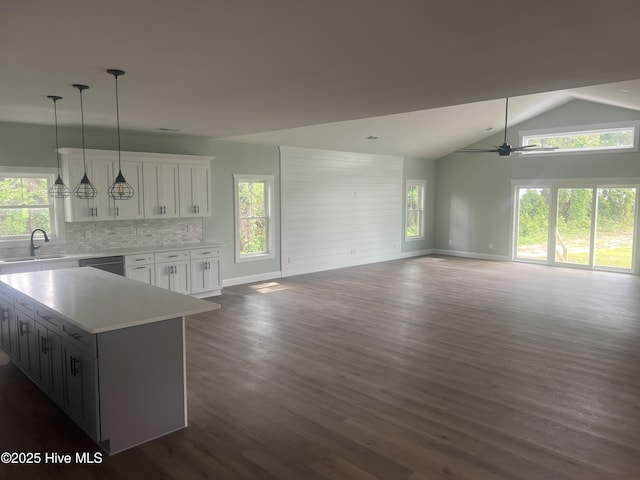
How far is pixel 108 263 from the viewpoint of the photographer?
6.22m

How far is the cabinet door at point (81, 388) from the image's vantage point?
2.91 metres

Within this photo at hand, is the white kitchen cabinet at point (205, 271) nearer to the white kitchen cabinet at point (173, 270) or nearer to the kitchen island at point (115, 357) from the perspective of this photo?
the white kitchen cabinet at point (173, 270)

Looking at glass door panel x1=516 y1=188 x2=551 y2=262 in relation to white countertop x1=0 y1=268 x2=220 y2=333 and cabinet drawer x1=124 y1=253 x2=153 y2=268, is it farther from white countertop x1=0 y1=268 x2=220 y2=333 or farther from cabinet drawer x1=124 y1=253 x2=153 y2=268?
white countertop x1=0 y1=268 x2=220 y2=333

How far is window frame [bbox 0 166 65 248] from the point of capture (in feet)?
19.3

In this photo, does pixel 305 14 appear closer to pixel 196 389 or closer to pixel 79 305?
pixel 79 305

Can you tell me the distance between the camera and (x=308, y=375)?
4.25 metres

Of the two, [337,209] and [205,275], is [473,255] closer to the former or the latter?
[337,209]

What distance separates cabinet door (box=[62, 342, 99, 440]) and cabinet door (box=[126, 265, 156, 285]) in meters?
3.22

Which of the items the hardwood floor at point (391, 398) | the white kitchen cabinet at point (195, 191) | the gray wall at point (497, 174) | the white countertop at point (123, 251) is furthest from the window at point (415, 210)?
the white countertop at point (123, 251)

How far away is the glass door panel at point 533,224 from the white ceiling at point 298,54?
7067mm

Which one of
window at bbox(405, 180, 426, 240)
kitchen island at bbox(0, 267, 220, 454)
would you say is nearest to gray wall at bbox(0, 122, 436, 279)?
kitchen island at bbox(0, 267, 220, 454)

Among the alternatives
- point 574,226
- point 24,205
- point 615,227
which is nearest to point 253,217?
point 24,205

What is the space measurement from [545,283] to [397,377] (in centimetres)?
561

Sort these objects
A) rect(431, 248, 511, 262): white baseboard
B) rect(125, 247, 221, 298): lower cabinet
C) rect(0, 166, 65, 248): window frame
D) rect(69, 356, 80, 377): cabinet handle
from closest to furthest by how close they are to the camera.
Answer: rect(69, 356, 80, 377): cabinet handle < rect(0, 166, 65, 248): window frame < rect(125, 247, 221, 298): lower cabinet < rect(431, 248, 511, 262): white baseboard
